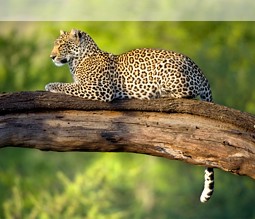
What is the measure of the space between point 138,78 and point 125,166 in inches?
1125

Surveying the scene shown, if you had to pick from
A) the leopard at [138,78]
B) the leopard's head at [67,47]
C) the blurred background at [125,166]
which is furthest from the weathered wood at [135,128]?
the blurred background at [125,166]

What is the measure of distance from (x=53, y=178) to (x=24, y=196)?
20.3ft

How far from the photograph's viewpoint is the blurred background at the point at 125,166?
92.0 feet

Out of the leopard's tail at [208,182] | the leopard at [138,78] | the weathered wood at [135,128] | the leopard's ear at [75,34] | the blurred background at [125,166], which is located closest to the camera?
the weathered wood at [135,128]

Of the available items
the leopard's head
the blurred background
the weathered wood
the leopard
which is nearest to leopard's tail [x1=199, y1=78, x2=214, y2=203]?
the leopard

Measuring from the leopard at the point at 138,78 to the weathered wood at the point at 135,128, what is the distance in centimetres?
38

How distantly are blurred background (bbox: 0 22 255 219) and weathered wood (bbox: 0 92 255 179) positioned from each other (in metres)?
14.7

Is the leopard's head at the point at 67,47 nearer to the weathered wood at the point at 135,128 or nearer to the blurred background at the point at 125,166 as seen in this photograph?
the weathered wood at the point at 135,128

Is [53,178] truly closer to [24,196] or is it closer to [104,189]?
[24,196]

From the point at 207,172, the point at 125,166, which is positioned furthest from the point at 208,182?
the point at 125,166

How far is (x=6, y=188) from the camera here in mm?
35562

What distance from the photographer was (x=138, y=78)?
1207 centimetres

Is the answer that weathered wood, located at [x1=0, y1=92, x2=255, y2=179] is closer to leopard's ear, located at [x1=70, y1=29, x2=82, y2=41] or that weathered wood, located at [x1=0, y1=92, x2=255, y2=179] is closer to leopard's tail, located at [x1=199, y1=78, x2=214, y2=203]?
leopard's tail, located at [x1=199, y1=78, x2=214, y2=203]

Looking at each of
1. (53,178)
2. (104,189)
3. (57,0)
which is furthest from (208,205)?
(57,0)
